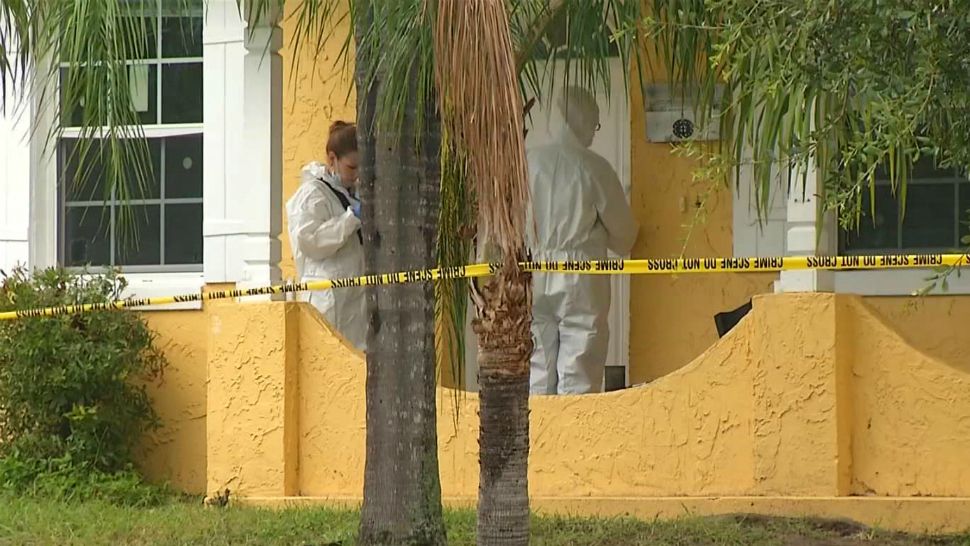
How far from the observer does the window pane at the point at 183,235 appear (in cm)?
1070

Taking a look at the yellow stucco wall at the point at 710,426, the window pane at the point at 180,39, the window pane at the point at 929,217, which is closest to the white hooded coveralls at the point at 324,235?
the yellow stucco wall at the point at 710,426

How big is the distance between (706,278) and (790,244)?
192cm

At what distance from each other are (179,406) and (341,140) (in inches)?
79.0

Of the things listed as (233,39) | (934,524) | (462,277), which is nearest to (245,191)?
(233,39)

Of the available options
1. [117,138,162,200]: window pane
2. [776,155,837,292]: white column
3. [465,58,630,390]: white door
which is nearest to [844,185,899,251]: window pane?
[776,155,837,292]: white column

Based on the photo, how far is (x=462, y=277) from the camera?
21.6 ft

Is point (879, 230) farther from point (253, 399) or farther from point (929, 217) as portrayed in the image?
point (253, 399)

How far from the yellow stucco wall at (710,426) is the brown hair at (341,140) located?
86cm

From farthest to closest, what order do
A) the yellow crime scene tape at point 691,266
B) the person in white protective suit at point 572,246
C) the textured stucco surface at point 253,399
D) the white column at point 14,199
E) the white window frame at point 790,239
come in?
the white column at point 14,199 → the person in white protective suit at point 572,246 → the textured stucco surface at point 253,399 → the white window frame at point 790,239 → the yellow crime scene tape at point 691,266

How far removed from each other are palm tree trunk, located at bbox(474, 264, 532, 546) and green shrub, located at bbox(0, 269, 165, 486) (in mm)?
4067

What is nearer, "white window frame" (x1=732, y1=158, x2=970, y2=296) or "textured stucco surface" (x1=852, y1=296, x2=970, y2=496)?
"textured stucco surface" (x1=852, y1=296, x2=970, y2=496)

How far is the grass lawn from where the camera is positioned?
304 inches

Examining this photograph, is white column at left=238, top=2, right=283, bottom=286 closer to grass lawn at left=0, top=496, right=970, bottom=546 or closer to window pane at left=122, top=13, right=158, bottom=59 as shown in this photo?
grass lawn at left=0, top=496, right=970, bottom=546

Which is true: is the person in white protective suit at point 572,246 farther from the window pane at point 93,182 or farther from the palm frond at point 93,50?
the palm frond at point 93,50
